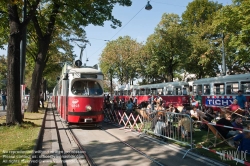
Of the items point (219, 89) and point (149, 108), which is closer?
point (149, 108)

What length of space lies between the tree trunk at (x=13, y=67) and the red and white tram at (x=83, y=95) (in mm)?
2287

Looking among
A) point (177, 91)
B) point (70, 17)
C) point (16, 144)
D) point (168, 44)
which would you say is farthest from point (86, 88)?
point (168, 44)

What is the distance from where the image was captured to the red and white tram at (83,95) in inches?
465

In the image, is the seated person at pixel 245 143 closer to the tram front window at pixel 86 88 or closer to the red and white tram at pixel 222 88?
the tram front window at pixel 86 88

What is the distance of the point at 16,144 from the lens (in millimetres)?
7848

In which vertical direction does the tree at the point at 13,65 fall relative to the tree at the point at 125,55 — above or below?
below

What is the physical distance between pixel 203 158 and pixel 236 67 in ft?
106

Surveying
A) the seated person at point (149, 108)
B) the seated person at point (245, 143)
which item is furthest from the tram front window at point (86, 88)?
the seated person at point (245, 143)

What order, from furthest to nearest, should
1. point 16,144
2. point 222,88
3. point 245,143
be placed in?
point 222,88 → point 16,144 → point 245,143

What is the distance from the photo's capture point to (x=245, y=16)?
22141 millimetres

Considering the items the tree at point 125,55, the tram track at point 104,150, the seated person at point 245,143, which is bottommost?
the tram track at point 104,150

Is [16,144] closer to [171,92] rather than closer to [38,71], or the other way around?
[38,71]

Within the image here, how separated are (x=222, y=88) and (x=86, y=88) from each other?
36.7ft

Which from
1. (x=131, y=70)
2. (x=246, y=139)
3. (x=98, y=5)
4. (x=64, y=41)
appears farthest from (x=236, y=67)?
(x=246, y=139)
